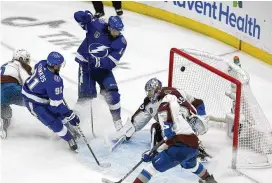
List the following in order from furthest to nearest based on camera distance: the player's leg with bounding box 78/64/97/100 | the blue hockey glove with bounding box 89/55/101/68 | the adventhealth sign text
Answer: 1. the adventhealth sign text
2. the player's leg with bounding box 78/64/97/100
3. the blue hockey glove with bounding box 89/55/101/68

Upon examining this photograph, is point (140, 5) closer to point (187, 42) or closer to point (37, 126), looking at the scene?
point (187, 42)

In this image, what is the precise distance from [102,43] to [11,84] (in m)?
0.76

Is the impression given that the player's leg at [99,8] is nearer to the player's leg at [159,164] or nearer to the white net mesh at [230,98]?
the white net mesh at [230,98]

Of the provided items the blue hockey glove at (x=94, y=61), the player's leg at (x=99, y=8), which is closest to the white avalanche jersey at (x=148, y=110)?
the blue hockey glove at (x=94, y=61)

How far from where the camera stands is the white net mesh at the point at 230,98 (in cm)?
421

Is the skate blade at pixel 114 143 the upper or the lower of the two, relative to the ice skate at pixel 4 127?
lower

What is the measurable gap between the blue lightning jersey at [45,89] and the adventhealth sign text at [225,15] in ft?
8.29

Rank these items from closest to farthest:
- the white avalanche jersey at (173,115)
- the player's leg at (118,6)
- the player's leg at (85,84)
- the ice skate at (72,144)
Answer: the white avalanche jersey at (173,115), the ice skate at (72,144), the player's leg at (85,84), the player's leg at (118,6)

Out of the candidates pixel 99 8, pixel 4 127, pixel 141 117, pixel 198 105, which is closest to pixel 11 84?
pixel 4 127

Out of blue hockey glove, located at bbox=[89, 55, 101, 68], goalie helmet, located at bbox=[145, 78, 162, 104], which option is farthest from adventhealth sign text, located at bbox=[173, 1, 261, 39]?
goalie helmet, located at bbox=[145, 78, 162, 104]

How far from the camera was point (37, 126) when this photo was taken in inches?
190

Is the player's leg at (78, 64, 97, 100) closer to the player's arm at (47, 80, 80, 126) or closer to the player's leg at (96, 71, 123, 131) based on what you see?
the player's leg at (96, 71, 123, 131)

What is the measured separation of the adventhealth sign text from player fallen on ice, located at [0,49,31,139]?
2.43 meters

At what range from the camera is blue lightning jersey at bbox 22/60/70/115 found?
417 cm
